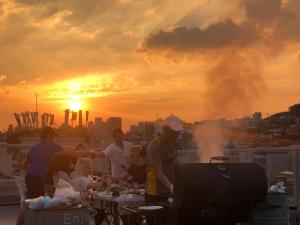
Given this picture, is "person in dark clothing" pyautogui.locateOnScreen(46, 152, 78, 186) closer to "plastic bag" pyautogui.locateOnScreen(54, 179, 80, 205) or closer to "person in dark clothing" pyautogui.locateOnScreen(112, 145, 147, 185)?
"person in dark clothing" pyautogui.locateOnScreen(112, 145, 147, 185)

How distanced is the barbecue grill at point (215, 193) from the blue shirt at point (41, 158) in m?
3.59

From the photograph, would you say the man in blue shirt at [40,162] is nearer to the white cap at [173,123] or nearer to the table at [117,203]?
the table at [117,203]

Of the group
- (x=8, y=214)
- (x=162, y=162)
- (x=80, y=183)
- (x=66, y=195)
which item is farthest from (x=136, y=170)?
(x=8, y=214)

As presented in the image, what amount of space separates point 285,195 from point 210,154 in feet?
8.44

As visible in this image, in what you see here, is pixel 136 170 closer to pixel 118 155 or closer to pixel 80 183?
pixel 118 155

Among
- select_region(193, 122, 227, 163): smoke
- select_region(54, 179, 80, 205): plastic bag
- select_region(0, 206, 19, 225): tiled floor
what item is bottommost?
select_region(0, 206, 19, 225): tiled floor

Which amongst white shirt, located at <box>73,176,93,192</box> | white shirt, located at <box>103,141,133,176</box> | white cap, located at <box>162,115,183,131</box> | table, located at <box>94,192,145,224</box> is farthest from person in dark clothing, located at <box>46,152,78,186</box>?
white cap, located at <box>162,115,183,131</box>

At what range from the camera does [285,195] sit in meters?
6.24

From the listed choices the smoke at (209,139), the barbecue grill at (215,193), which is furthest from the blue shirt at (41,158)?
the barbecue grill at (215,193)

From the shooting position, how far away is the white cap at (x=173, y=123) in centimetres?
621

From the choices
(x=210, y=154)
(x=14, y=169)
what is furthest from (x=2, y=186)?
(x=210, y=154)

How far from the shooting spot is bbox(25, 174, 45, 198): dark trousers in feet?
27.9

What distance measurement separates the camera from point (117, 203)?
24.1 ft

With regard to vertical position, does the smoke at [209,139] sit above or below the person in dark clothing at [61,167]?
above
